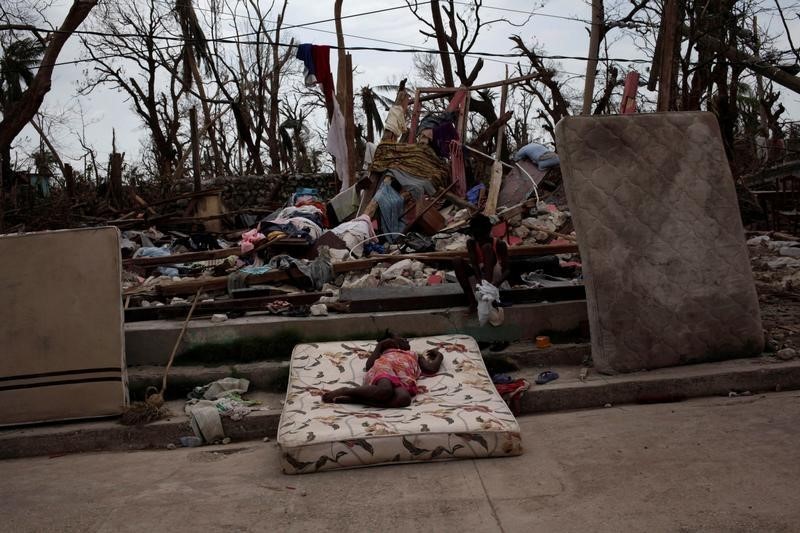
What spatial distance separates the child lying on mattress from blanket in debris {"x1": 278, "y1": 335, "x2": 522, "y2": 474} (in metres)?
0.06

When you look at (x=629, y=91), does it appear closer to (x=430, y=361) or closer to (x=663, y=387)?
(x=663, y=387)

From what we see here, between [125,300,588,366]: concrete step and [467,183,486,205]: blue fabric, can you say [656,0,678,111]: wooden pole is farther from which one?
[467,183,486,205]: blue fabric

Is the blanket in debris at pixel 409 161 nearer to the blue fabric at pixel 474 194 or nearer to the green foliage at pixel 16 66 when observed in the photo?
the blue fabric at pixel 474 194

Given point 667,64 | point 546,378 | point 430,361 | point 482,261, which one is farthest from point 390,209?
point 546,378

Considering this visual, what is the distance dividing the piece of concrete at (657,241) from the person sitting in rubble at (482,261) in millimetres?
782

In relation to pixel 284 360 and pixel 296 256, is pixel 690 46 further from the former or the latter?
pixel 284 360

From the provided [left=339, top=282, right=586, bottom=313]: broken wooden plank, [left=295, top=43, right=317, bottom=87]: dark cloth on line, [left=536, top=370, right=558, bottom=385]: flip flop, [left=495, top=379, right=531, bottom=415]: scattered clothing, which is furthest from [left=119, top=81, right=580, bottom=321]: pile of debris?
[left=295, top=43, right=317, bottom=87]: dark cloth on line

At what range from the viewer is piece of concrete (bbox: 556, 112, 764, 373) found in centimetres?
520

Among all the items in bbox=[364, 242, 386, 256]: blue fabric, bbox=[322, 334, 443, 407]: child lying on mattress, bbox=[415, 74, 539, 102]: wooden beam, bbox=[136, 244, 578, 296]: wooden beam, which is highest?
bbox=[415, 74, 539, 102]: wooden beam

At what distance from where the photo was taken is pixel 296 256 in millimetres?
8852

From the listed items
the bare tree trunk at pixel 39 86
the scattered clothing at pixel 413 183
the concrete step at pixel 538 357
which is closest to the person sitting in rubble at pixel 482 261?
the concrete step at pixel 538 357

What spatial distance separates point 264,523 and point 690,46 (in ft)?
31.3

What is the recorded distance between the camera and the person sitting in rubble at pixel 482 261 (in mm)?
5863

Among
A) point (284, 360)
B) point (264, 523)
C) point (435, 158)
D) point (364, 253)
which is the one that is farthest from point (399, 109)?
point (264, 523)
